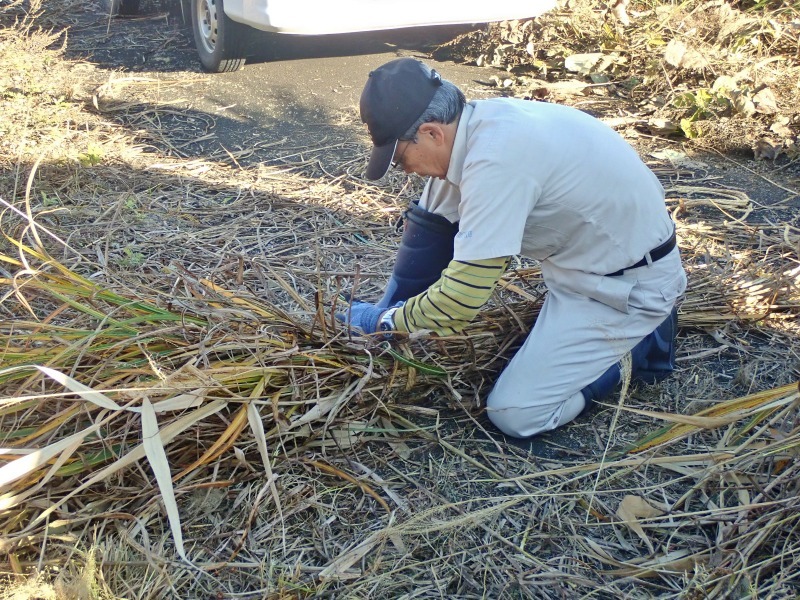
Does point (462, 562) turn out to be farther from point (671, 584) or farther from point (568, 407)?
point (568, 407)

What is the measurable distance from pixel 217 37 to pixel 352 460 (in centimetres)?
380

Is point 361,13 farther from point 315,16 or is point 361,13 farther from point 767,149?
point 767,149

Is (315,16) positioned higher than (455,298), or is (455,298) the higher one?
(315,16)

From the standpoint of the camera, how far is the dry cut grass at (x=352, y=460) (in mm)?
1829

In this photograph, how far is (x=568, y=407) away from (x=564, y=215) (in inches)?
23.8

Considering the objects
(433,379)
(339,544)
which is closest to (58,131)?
(433,379)

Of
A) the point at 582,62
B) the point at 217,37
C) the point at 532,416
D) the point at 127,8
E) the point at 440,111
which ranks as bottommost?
the point at 127,8

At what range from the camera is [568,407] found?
2.39 m

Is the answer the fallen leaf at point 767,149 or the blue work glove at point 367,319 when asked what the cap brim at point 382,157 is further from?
the fallen leaf at point 767,149

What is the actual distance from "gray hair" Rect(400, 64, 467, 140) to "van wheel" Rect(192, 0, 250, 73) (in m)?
3.17

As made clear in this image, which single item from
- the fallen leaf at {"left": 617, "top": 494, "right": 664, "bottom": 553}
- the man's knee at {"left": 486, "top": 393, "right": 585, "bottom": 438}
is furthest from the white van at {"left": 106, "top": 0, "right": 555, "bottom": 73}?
the fallen leaf at {"left": 617, "top": 494, "right": 664, "bottom": 553}

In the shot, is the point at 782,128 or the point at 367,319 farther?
the point at 782,128

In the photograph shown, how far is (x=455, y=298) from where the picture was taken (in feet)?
7.10

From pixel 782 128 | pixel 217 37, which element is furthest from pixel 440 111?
pixel 217 37
